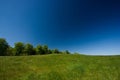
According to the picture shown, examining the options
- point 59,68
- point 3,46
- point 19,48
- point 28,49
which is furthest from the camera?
point 19,48

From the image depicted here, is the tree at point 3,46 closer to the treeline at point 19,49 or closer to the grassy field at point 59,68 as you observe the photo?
the treeline at point 19,49

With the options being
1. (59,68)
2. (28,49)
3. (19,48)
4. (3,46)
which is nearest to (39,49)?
(28,49)

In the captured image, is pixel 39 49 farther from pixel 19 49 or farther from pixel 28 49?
pixel 19 49

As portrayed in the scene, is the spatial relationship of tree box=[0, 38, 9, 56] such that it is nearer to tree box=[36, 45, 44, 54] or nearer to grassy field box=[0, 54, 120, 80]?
tree box=[36, 45, 44, 54]

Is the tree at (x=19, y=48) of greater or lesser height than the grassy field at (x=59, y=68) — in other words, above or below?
above

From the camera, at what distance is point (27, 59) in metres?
41.0

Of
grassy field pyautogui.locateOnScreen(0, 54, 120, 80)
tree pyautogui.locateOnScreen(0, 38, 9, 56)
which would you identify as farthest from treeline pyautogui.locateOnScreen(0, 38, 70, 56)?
grassy field pyautogui.locateOnScreen(0, 54, 120, 80)

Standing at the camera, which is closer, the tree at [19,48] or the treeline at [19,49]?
the treeline at [19,49]

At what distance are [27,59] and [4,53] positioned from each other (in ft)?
261

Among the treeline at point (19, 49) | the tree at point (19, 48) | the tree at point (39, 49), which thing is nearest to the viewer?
the treeline at point (19, 49)

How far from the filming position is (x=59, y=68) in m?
35.7

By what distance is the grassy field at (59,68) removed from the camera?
105 ft

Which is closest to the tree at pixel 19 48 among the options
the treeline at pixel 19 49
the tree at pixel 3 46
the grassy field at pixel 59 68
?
the treeline at pixel 19 49

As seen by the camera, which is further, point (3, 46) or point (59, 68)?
point (3, 46)
